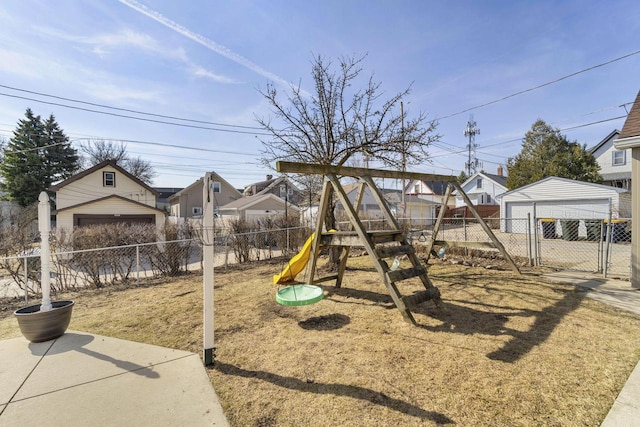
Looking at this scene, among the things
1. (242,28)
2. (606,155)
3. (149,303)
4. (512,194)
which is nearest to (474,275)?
(149,303)

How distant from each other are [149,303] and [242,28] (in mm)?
8075

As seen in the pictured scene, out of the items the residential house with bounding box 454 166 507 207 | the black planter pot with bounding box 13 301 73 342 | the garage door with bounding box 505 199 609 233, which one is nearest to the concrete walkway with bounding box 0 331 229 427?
the black planter pot with bounding box 13 301 73 342

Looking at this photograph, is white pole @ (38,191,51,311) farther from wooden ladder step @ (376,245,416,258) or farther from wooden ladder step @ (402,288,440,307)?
wooden ladder step @ (402,288,440,307)

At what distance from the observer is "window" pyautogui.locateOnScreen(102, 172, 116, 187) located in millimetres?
17922

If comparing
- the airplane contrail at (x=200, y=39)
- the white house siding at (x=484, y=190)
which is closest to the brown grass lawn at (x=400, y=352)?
the airplane contrail at (x=200, y=39)

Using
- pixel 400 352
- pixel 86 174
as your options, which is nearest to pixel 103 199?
pixel 86 174

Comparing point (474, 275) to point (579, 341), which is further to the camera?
point (474, 275)

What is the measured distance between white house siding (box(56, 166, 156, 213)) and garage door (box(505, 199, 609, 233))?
22845 millimetres

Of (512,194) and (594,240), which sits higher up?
(512,194)

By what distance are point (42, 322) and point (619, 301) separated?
841 cm

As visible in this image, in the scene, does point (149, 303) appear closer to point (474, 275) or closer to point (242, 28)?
point (474, 275)

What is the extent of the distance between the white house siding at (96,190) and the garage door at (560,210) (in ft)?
75.0

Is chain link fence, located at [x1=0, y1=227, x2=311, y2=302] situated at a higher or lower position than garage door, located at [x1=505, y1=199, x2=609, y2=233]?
lower

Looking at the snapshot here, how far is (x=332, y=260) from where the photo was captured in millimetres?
7699
